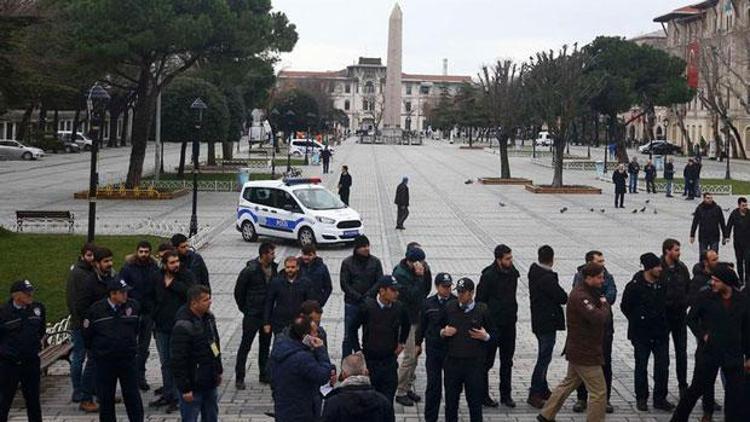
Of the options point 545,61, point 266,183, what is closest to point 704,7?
point 545,61

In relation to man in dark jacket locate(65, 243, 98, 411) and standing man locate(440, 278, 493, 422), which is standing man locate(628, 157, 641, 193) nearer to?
standing man locate(440, 278, 493, 422)

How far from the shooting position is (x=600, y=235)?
24.2m

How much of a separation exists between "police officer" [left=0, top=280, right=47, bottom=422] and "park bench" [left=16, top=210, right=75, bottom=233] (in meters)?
14.2

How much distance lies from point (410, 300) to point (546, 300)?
52.1 inches

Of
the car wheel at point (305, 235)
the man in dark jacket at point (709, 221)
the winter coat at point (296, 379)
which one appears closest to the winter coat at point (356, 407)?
the winter coat at point (296, 379)

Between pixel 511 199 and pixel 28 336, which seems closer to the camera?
pixel 28 336

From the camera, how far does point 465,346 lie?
8148 mm

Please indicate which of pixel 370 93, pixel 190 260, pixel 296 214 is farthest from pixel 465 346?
pixel 370 93

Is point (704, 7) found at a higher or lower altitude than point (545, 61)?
higher

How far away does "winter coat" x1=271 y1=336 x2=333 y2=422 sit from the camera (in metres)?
6.66

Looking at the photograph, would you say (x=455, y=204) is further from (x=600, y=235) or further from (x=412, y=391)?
(x=412, y=391)

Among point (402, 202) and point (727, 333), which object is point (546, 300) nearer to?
point (727, 333)

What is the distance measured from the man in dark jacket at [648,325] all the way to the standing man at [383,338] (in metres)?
2.46

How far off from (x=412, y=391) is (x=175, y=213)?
19587mm
